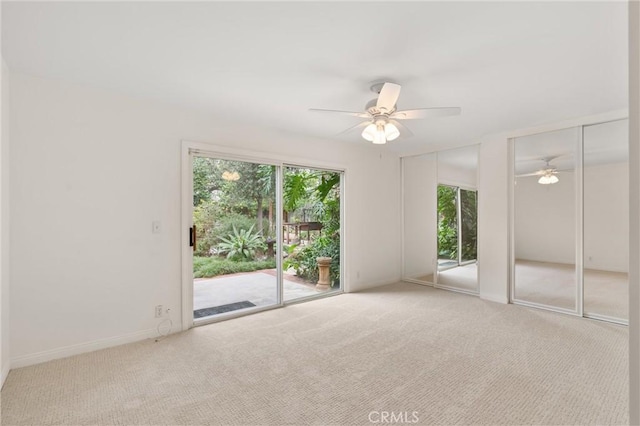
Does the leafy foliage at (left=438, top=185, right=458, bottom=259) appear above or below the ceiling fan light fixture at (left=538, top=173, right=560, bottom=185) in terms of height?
below

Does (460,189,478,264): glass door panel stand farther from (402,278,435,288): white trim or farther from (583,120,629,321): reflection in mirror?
(583,120,629,321): reflection in mirror

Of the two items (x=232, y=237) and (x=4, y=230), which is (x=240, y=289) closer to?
(x=232, y=237)

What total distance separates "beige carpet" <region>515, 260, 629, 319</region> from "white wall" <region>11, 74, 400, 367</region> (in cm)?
434

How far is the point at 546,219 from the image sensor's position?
4.11m

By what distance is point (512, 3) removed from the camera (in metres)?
1.75

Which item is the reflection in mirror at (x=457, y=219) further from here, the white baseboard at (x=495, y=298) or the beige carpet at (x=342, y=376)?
the beige carpet at (x=342, y=376)

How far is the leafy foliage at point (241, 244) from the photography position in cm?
381

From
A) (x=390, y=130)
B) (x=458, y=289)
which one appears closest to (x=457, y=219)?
(x=458, y=289)

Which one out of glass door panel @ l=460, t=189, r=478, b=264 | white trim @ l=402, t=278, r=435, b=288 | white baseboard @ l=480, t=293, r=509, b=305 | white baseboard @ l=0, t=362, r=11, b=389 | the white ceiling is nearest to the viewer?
the white ceiling

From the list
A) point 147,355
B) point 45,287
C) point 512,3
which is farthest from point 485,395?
point 45,287

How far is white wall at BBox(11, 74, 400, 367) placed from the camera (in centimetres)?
258

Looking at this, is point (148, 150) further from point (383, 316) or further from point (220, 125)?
point (383, 316)

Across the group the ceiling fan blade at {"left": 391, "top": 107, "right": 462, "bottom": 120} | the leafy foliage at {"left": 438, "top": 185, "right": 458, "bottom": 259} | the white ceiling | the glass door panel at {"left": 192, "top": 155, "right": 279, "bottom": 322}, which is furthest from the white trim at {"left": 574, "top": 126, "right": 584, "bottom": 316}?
the glass door panel at {"left": 192, "top": 155, "right": 279, "bottom": 322}

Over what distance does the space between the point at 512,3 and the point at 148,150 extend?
3.19 m
